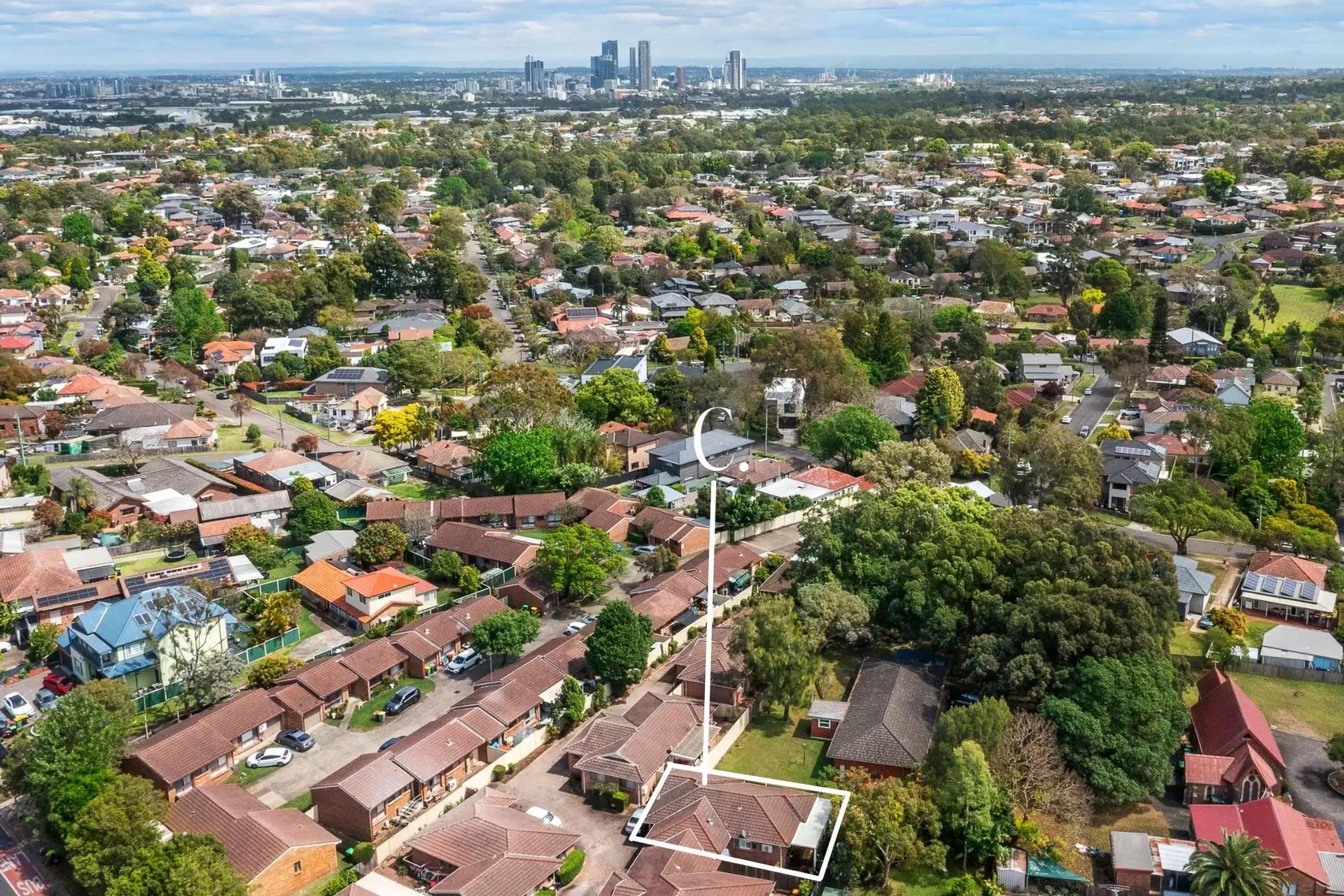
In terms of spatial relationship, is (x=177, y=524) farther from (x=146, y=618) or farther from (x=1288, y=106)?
(x=1288, y=106)

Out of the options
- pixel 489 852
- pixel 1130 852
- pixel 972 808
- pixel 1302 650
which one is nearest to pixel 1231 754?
pixel 1130 852

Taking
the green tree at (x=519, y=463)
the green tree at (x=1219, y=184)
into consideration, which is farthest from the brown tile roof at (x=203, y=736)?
the green tree at (x=1219, y=184)

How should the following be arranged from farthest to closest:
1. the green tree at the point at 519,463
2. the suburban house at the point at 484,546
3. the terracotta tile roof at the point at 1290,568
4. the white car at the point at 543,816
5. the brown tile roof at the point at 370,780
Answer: the green tree at the point at 519,463 < the suburban house at the point at 484,546 < the terracotta tile roof at the point at 1290,568 < the white car at the point at 543,816 < the brown tile roof at the point at 370,780

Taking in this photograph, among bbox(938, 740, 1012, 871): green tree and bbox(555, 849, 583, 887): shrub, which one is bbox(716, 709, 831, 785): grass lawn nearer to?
bbox(938, 740, 1012, 871): green tree

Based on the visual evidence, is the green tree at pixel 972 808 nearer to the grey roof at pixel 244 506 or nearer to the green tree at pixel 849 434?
the green tree at pixel 849 434

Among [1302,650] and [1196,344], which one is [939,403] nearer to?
[1302,650]

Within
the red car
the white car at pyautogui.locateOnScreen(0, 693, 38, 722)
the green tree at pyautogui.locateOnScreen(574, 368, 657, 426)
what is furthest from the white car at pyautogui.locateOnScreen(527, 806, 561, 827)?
the green tree at pyautogui.locateOnScreen(574, 368, 657, 426)

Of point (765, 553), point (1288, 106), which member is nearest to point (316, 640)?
point (765, 553)
